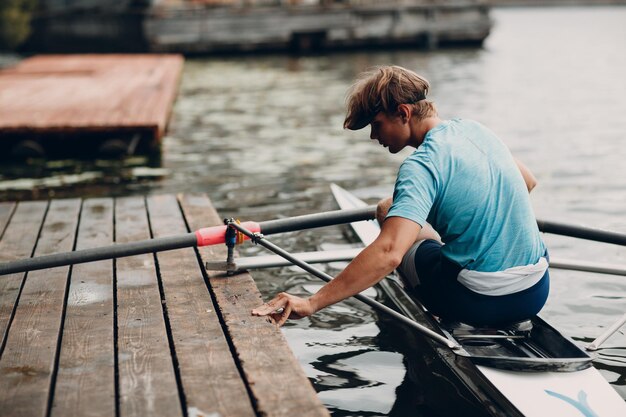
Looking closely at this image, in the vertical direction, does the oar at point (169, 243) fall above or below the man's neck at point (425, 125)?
below

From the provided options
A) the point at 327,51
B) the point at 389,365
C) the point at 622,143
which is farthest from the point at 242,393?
the point at 327,51

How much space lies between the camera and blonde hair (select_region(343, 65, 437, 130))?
386 cm

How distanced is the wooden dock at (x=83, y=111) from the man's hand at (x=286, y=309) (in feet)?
21.6

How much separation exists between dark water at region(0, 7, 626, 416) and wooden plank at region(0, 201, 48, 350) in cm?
164

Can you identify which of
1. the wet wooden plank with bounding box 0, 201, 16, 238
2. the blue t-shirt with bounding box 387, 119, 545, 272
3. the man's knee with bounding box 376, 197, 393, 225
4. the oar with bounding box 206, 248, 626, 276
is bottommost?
the wet wooden plank with bounding box 0, 201, 16, 238

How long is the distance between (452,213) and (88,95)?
10340 millimetres

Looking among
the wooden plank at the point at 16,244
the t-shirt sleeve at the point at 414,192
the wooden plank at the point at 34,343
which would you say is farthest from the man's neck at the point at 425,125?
the wooden plank at the point at 16,244

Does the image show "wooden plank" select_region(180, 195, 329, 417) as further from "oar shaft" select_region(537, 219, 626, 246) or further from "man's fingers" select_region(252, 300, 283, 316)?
"oar shaft" select_region(537, 219, 626, 246)

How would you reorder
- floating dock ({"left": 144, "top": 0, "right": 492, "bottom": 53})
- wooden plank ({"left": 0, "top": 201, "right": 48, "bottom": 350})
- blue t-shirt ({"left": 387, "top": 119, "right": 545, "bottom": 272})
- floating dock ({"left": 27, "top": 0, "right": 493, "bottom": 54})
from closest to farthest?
1. blue t-shirt ({"left": 387, "top": 119, "right": 545, "bottom": 272})
2. wooden plank ({"left": 0, "top": 201, "right": 48, "bottom": 350})
3. floating dock ({"left": 27, "top": 0, "right": 493, "bottom": 54})
4. floating dock ({"left": 144, "top": 0, "right": 492, "bottom": 53})

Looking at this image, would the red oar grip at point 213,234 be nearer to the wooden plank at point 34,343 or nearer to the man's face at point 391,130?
the wooden plank at point 34,343

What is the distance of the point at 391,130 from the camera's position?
156 inches

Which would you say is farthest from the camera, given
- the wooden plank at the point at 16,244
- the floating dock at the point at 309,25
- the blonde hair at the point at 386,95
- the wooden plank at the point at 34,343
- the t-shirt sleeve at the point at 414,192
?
the floating dock at the point at 309,25

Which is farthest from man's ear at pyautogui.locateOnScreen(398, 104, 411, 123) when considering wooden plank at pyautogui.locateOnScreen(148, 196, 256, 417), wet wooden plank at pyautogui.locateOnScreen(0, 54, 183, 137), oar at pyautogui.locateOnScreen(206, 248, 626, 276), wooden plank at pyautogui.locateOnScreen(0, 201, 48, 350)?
wet wooden plank at pyautogui.locateOnScreen(0, 54, 183, 137)

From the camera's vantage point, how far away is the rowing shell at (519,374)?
12.3ft
